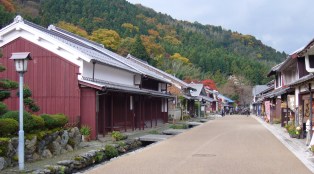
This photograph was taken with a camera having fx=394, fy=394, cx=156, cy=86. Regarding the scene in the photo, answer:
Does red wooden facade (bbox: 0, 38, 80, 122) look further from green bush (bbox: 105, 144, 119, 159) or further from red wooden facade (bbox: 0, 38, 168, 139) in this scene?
green bush (bbox: 105, 144, 119, 159)

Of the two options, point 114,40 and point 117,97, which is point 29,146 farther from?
point 114,40

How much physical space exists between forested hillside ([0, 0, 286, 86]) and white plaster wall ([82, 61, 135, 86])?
2900 cm

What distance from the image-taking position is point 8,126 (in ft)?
38.4

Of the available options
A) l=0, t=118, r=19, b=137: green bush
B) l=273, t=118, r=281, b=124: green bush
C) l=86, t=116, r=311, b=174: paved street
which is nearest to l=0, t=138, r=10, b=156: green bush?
l=0, t=118, r=19, b=137: green bush

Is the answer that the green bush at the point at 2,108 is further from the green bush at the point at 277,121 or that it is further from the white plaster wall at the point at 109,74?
the green bush at the point at 277,121

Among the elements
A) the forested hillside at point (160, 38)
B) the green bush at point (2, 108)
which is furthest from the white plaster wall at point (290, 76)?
the forested hillside at point (160, 38)

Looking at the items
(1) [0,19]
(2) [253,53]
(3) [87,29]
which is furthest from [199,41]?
(1) [0,19]

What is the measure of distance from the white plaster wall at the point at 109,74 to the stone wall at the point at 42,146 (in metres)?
4.84

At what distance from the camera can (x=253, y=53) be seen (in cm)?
13762

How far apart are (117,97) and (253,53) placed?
119641 mm

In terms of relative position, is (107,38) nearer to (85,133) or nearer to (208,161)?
(85,133)

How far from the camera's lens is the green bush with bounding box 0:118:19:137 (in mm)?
11578

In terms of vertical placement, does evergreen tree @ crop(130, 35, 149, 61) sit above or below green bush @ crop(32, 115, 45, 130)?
above

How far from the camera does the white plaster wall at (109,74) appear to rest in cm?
2029
